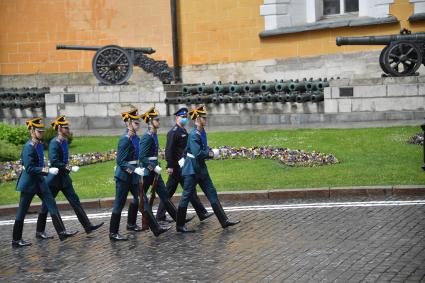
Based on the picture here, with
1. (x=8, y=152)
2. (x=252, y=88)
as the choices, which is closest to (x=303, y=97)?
(x=252, y=88)

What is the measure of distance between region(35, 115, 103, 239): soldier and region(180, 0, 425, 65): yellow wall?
15756mm

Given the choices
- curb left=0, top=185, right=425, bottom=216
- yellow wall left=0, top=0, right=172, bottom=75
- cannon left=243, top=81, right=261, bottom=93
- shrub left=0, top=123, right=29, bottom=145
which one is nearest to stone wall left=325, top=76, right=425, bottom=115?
cannon left=243, top=81, right=261, bottom=93

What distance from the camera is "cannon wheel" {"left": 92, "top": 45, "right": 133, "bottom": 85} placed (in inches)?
1067

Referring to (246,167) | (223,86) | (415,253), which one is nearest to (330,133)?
(246,167)

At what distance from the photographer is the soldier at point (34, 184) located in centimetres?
1320

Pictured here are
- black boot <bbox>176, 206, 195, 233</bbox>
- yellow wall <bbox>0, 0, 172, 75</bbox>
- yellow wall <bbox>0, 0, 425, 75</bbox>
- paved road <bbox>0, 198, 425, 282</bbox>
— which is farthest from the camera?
yellow wall <bbox>0, 0, 172, 75</bbox>

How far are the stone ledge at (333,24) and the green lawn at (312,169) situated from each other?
6.16m

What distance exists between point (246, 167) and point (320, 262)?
7795 millimetres

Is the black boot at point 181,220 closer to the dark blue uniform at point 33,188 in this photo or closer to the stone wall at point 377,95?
the dark blue uniform at point 33,188

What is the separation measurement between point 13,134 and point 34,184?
9807 millimetres

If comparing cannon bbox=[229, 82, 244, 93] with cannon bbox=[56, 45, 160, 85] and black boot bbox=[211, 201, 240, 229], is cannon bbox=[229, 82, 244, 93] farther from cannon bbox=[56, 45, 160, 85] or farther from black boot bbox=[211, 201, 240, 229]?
black boot bbox=[211, 201, 240, 229]

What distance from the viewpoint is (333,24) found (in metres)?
28.2

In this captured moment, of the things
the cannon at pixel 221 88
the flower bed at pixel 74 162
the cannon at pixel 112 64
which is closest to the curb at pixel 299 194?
the flower bed at pixel 74 162

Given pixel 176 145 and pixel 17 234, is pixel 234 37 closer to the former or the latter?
pixel 176 145
